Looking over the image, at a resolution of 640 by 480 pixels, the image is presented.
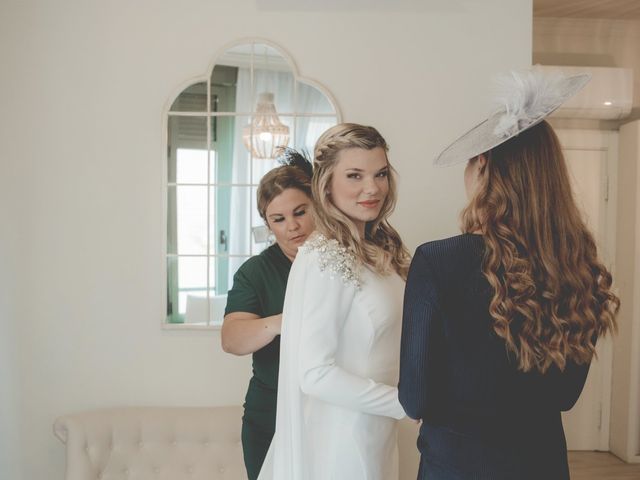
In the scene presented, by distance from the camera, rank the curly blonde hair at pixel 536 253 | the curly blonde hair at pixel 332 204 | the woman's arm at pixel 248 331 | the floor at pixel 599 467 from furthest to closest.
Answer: the floor at pixel 599 467
the woman's arm at pixel 248 331
the curly blonde hair at pixel 332 204
the curly blonde hair at pixel 536 253

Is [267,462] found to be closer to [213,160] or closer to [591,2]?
[213,160]

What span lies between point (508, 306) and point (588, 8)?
318 centimetres

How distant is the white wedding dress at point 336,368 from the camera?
139cm

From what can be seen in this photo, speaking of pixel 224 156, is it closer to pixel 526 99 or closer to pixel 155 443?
pixel 155 443

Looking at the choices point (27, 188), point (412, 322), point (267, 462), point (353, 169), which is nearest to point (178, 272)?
point (27, 188)

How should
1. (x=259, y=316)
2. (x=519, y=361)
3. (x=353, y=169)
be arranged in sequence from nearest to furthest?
(x=519, y=361) → (x=353, y=169) → (x=259, y=316)

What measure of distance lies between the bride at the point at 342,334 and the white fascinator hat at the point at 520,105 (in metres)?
0.35

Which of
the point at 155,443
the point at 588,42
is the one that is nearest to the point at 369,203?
the point at 155,443

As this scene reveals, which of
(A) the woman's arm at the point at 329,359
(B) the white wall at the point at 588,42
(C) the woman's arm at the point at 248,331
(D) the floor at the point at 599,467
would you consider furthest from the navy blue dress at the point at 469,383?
(B) the white wall at the point at 588,42

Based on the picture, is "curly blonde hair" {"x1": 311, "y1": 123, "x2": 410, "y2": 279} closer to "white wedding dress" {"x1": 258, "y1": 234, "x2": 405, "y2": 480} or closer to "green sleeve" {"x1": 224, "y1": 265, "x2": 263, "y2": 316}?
"white wedding dress" {"x1": 258, "y1": 234, "x2": 405, "y2": 480}

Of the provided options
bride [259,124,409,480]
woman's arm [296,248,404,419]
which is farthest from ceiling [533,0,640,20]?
woman's arm [296,248,404,419]

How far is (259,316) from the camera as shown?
1.84 m

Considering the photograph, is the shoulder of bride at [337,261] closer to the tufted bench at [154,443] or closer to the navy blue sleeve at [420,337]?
the navy blue sleeve at [420,337]

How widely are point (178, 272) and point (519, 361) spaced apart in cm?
185
